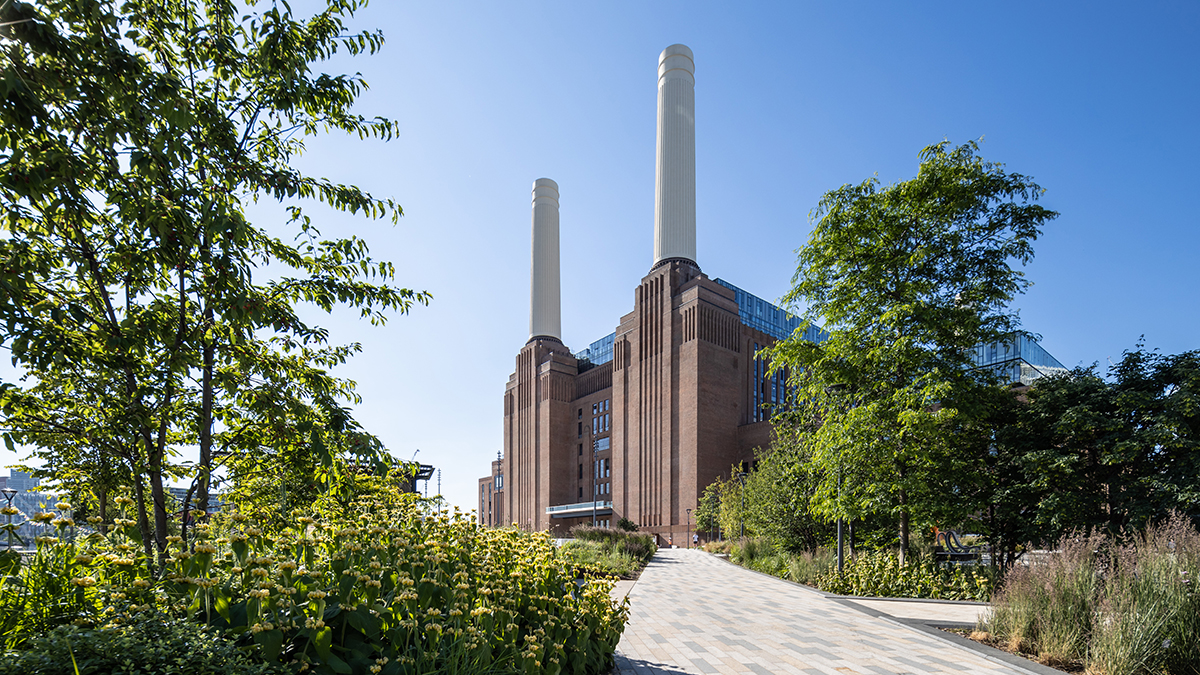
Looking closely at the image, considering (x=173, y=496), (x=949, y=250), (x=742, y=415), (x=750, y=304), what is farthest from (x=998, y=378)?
(x=750, y=304)

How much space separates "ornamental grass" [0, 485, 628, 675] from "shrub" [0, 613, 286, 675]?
3.8 inches

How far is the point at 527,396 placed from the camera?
83062 millimetres

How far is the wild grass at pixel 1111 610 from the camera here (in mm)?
5984

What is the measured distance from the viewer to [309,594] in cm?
331

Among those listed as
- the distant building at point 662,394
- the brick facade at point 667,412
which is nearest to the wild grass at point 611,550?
the distant building at point 662,394

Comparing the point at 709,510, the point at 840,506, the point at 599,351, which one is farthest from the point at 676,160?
the point at 840,506

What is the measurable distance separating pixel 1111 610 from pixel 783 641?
3.48 meters

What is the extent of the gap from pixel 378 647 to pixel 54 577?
1.81 meters

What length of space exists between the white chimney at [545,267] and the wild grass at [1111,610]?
3306 inches

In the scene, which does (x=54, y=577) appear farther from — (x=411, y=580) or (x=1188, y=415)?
(x=1188, y=415)

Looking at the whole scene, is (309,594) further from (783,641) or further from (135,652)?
(783,641)

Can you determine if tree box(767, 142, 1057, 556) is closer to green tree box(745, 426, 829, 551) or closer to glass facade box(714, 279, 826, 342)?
green tree box(745, 426, 829, 551)

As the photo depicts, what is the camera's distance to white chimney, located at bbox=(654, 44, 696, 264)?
64.7m

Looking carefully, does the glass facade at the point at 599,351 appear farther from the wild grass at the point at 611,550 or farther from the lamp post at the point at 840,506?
the lamp post at the point at 840,506
